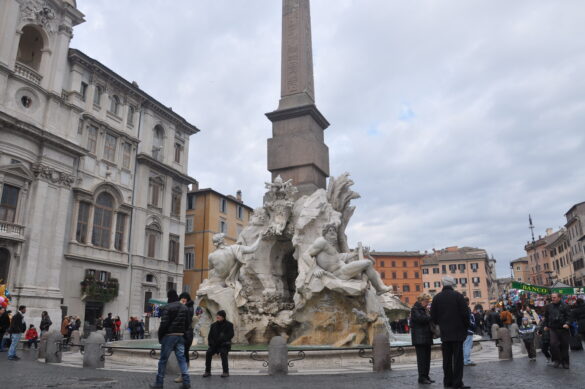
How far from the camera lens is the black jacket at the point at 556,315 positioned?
7754mm

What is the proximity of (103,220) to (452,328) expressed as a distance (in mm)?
27304

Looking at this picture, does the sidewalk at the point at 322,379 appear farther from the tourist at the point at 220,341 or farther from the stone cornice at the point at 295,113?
the stone cornice at the point at 295,113

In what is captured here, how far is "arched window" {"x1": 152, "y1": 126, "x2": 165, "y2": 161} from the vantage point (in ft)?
113

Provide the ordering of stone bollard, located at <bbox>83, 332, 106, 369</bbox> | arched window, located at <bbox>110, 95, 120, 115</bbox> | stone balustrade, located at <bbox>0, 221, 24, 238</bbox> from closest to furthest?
stone bollard, located at <bbox>83, 332, 106, 369</bbox> < stone balustrade, located at <bbox>0, 221, 24, 238</bbox> < arched window, located at <bbox>110, 95, 120, 115</bbox>

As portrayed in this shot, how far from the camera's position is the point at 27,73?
2517cm

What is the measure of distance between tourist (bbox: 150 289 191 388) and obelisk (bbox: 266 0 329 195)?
6394 mm

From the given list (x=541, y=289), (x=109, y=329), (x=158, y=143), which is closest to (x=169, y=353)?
(x=109, y=329)

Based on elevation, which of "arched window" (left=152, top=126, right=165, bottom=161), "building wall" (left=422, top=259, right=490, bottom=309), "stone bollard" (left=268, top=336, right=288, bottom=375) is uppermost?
"arched window" (left=152, top=126, right=165, bottom=161)

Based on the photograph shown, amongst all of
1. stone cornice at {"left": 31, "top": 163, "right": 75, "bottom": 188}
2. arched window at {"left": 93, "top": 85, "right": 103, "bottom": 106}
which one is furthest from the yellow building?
stone cornice at {"left": 31, "top": 163, "right": 75, "bottom": 188}

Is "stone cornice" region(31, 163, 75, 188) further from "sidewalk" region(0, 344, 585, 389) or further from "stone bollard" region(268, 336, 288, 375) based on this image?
"stone bollard" region(268, 336, 288, 375)

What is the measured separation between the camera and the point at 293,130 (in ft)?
41.3

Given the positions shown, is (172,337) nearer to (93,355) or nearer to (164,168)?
(93,355)

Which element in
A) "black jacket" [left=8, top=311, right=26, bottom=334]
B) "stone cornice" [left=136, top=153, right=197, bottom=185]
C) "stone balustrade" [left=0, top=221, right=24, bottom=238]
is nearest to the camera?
"black jacket" [left=8, top=311, right=26, bottom=334]

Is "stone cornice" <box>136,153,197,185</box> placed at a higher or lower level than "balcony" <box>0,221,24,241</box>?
higher
